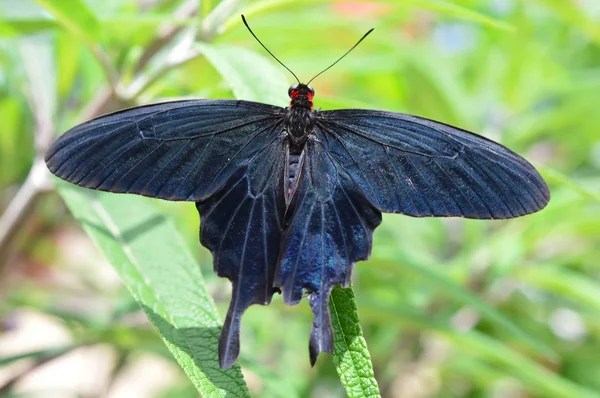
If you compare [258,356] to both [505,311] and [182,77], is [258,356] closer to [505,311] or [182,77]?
[505,311]

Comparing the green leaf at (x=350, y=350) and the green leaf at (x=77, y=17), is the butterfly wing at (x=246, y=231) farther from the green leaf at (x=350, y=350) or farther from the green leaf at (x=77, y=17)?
the green leaf at (x=77, y=17)

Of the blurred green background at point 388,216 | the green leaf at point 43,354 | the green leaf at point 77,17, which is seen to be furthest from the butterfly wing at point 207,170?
the green leaf at point 43,354

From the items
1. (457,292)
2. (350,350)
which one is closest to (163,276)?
(350,350)

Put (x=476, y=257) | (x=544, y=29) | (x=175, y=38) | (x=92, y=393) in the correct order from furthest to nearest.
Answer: (x=544, y=29)
(x=92, y=393)
(x=476, y=257)
(x=175, y=38)

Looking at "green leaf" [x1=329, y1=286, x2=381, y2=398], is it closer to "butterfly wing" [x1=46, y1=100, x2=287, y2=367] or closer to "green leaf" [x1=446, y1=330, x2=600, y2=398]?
"butterfly wing" [x1=46, y1=100, x2=287, y2=367]

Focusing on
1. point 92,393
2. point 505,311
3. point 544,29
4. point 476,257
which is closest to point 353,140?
point 476,257
